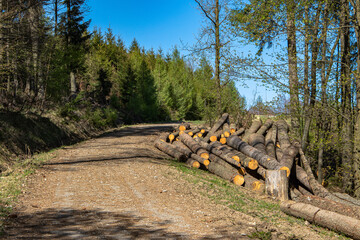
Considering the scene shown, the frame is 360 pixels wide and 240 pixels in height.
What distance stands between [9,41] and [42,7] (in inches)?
173

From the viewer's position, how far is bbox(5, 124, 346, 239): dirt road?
15.3ft

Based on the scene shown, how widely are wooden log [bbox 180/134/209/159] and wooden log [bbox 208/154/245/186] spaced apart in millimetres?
651

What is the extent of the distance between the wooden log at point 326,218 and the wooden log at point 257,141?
4953mm

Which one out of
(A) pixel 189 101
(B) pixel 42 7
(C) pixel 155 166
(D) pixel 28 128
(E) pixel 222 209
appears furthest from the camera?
(A) pixel 189 101

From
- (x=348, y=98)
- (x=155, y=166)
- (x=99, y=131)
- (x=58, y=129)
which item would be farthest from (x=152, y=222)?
(x=99, y=131)

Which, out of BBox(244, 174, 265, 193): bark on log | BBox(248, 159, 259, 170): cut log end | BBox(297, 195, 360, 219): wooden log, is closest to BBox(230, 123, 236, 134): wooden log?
BBox(248, 159, 259, 170): cut log end

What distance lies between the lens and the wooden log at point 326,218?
564 cm

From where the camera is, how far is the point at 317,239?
5176mm

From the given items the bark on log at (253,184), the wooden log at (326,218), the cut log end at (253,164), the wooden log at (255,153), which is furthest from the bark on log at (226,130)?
the wooden log at (326,218)

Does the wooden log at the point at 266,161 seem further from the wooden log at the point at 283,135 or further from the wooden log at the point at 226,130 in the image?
the wooden log at the point at 226,130

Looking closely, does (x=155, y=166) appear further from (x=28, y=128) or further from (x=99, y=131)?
(x=99, y=131)

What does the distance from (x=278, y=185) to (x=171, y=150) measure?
Result: 6.22 metres

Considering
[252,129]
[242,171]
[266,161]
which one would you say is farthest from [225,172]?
[252,129]

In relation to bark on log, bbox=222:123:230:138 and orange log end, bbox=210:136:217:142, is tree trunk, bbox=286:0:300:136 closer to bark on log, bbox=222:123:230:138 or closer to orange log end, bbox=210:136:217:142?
bark on log, bbox=222:123:230:138
